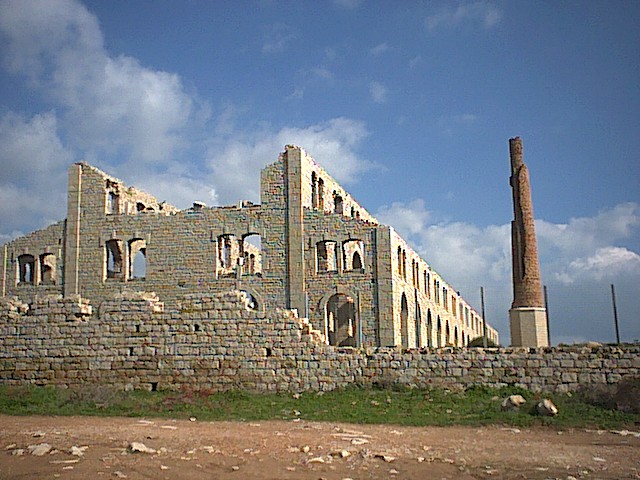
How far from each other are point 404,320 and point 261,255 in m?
7.19

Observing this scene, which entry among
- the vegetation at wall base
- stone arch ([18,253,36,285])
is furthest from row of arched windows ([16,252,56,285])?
the vegetation at wall base

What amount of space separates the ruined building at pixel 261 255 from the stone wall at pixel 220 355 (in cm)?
1080

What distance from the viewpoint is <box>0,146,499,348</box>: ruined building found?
28.8m

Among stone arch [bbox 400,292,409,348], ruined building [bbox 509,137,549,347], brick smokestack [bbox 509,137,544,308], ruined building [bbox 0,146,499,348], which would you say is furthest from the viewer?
stone arch [bbox 400,292,409,348]

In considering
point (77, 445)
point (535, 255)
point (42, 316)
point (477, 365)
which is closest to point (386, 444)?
point (77, 445)

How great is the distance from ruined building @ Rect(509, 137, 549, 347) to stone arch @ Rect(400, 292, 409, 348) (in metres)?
7.42

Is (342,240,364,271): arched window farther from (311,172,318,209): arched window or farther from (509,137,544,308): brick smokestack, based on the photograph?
(509,137,544,308): brick smokestack

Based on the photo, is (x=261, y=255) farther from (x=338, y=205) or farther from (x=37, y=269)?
(x=37, y=269)

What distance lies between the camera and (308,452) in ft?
31.6

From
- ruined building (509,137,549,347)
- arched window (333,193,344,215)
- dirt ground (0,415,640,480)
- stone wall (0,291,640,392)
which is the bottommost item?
dirt ground (0,415,640,480)

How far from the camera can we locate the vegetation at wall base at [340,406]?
12.9 meters

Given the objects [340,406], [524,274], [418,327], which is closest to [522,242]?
[524,274]

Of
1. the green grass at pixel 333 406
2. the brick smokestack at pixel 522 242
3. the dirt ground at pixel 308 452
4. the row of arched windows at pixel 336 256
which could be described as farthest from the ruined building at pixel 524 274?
the dirt ground at pixel 308 452

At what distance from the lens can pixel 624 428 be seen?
12219 millimetres
